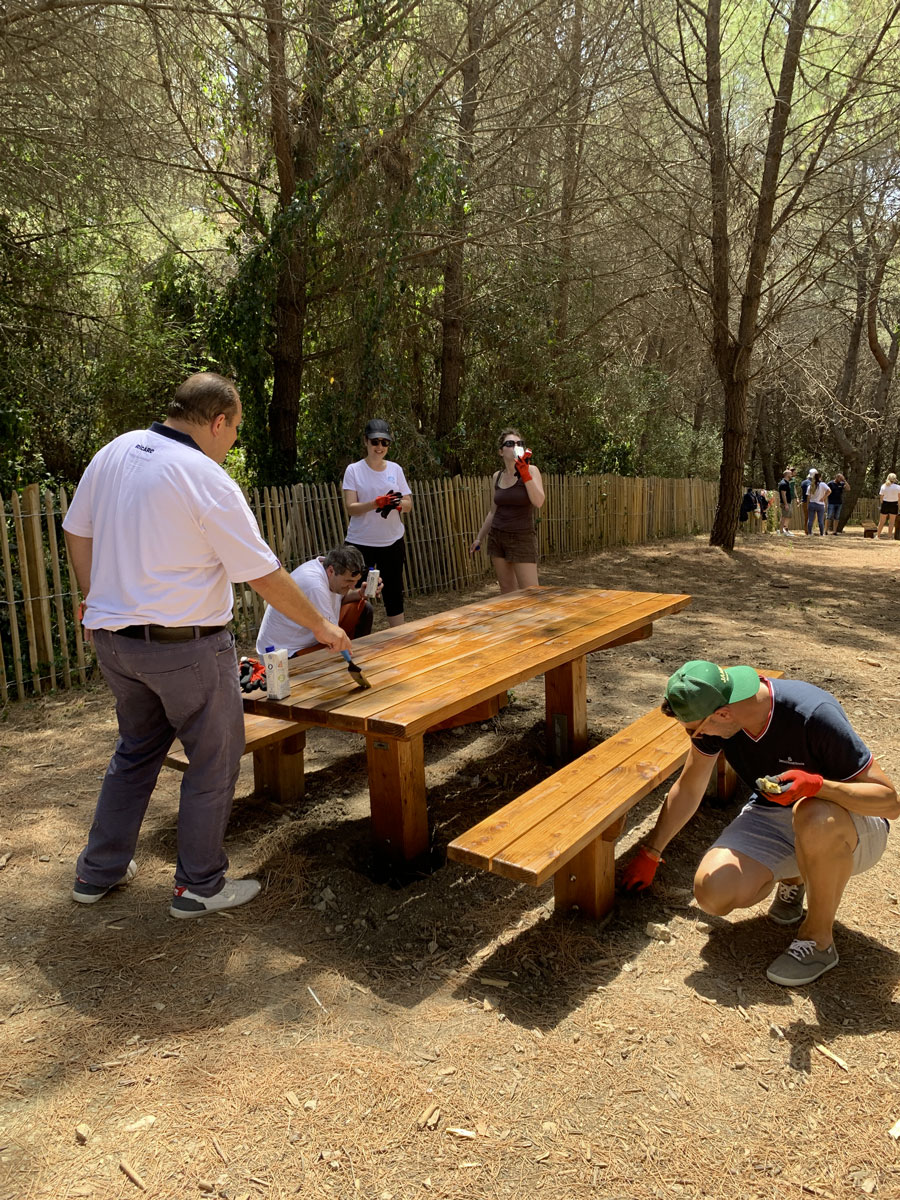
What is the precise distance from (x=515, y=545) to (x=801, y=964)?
12.9 feet

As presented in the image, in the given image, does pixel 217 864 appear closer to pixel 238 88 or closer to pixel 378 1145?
pixel 378 1145

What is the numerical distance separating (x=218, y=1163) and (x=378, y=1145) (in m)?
0.38

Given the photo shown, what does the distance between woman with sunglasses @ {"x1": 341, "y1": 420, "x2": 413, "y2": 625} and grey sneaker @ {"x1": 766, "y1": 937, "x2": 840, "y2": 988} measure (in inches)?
152

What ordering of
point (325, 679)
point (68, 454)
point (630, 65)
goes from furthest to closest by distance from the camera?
A: point (630, 65)
point (68, 454)
point (325, 679)

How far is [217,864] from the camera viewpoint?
125 inches

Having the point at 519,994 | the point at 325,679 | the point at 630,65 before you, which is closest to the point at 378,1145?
the point at 519,994

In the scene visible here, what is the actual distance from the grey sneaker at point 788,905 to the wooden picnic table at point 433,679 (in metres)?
1.25

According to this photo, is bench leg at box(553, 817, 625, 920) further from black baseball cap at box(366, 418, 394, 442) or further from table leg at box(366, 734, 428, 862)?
black baseball cap at box(366, 418, 394, 442)

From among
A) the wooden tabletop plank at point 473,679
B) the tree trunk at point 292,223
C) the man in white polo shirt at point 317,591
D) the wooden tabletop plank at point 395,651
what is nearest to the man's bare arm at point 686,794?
the wooden tabletop plank at point 473,679

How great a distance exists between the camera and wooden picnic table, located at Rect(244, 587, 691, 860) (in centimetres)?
320

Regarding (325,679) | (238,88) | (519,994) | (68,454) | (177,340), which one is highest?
(238,88)

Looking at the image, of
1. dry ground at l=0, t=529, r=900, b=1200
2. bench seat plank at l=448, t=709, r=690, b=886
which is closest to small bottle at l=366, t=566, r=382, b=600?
dry ground at l=0, t=529, r=900, b=1200

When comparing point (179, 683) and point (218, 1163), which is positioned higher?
point (179, 683)

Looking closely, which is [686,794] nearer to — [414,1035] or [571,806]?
[571,806]
